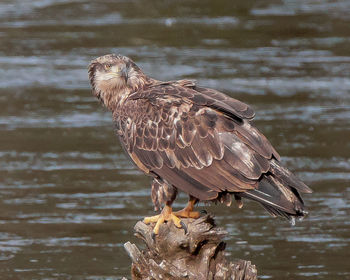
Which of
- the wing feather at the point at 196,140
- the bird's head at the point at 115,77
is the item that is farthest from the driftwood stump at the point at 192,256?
the bird's head at the point at 115,77

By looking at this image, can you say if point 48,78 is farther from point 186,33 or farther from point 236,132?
point 236,132

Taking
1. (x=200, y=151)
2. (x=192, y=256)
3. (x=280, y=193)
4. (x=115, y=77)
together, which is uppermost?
(x=115, y=77)

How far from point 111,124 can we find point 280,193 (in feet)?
21.1

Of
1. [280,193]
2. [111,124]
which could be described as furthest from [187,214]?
[111,124]

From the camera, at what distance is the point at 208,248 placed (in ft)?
20.7

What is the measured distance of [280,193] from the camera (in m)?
6.01

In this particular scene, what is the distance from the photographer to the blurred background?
9023 millimetres

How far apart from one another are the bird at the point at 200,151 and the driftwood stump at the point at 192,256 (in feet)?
0.29

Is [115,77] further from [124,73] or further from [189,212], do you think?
[189,212]

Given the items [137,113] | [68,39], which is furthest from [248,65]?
[137,113]

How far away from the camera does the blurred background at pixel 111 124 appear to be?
902cm

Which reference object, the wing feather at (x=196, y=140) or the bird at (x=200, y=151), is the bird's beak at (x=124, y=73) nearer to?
the bird at (x=200, y=151)

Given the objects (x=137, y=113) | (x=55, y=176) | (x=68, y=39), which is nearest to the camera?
(x=137, y=113)

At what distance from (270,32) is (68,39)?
3.39m
